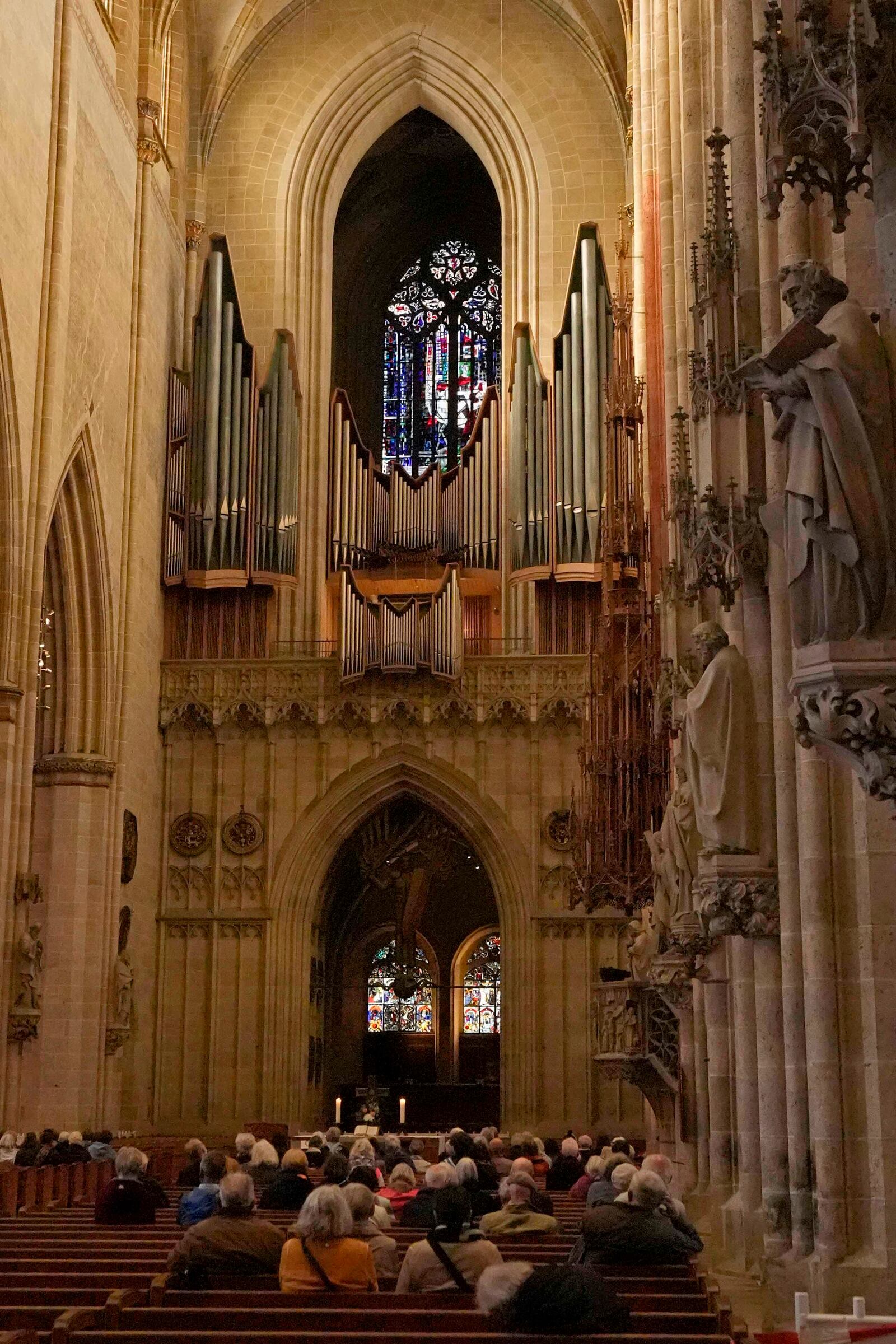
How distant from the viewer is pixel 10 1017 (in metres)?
19.8

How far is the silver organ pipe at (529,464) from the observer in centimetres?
2597

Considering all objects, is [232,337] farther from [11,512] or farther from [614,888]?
[614,888]

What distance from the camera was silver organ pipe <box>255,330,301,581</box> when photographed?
2625 centimetres

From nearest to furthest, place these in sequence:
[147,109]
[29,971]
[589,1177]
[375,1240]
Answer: [375,1240]
[589,1177]
[29,971]
[147,109]

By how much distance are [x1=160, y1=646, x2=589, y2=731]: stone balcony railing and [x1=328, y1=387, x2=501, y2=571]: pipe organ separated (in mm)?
2201

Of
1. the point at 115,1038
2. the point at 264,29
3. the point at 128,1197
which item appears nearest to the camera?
the point at 128,1197

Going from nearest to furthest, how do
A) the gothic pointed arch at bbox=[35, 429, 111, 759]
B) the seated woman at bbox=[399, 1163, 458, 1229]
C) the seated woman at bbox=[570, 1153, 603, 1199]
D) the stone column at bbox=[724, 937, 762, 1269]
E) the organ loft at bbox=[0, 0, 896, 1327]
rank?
1. the seated woman at bbox=[399, 1163, 458, 1229]
2. the stone column at bbox=[724, 937, 762, 1269]
3. the seated woman at bbox=[570, 1153, 603, 1199]
4. the organ loft at bbox=[0, 0, 896, 1327]
5. the gothic pointed arch at bbox=[35, 429, 111, 759]

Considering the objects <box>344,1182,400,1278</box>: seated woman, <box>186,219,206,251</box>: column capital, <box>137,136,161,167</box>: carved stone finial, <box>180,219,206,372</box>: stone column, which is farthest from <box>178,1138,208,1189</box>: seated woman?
<box>186,219,206,251</box>: column capital

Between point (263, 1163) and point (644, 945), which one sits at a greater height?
point (644, 945)

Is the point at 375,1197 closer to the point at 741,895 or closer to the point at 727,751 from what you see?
the point at 741,895

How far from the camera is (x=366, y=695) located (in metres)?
25.6

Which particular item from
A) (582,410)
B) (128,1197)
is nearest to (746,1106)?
(128,1197)

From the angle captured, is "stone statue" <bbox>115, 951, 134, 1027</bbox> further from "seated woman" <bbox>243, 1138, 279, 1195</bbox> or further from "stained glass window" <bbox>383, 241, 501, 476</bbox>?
"stained glass window" <bbox>383, 241, 501, 476</bbox>

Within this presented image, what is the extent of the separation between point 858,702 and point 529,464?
21632mm
